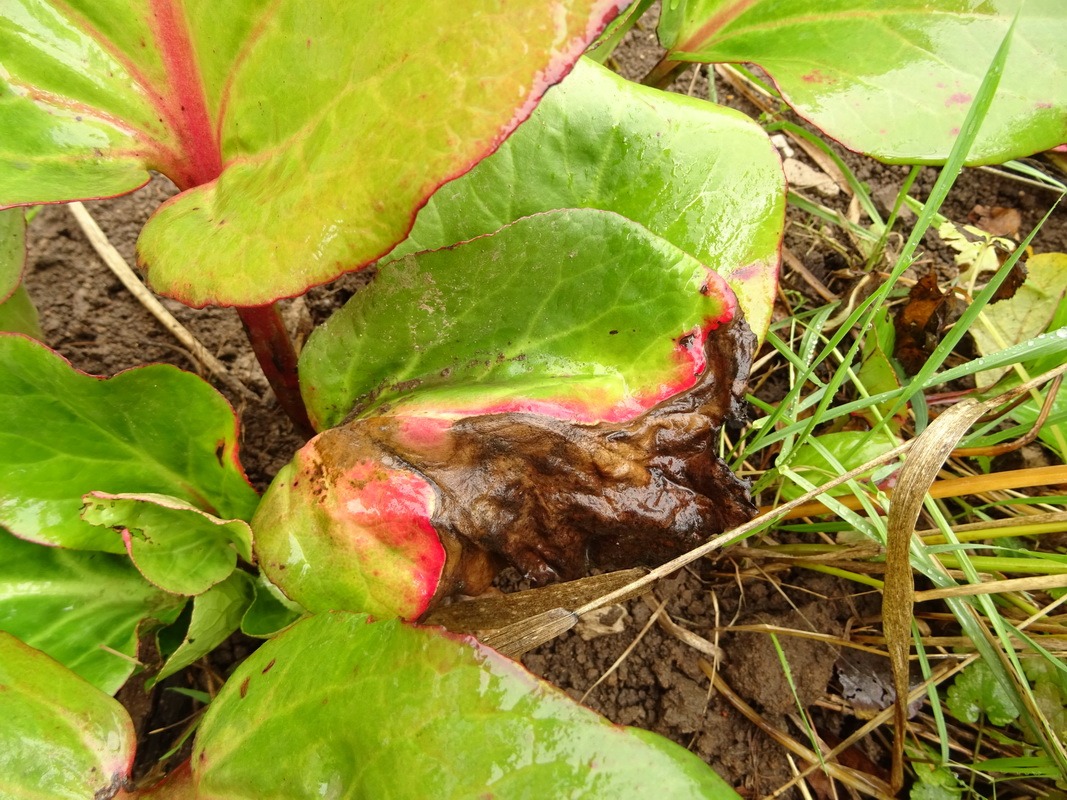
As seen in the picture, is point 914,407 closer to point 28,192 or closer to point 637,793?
point 637,793

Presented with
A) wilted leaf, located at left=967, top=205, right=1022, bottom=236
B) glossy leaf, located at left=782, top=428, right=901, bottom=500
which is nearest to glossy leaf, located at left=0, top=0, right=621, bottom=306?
glossy leaf, located at left=782, top=428, right=901, bottom=500

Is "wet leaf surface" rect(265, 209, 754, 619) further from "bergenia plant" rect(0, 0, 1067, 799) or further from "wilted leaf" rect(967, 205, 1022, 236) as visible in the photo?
"wilted leaf" rect(967, 205, 1022, 236)

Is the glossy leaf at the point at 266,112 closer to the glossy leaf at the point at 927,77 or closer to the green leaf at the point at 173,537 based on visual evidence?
the green leaf at the point at 173,537

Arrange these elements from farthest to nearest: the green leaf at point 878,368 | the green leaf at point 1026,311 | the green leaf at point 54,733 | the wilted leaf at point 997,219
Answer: the wilted leaf at point 997,219 → the green leaf at point 1026,311 → the green leaf at point 878,368 → the green leaf at point 54,733

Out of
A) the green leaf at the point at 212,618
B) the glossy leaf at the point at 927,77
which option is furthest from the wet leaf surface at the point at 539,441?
the glossy leaf at the point at 927,77

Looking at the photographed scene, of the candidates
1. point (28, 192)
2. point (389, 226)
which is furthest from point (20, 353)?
point (389, 226)
